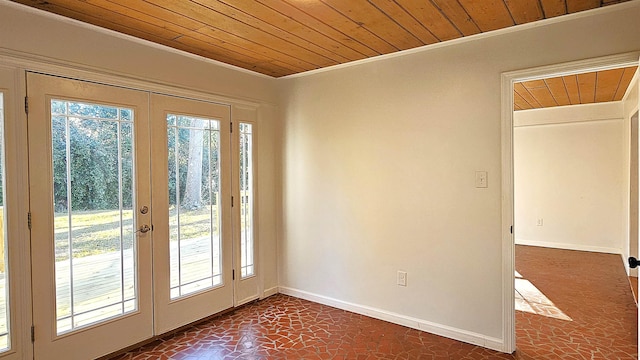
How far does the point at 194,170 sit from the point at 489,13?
8.40ft

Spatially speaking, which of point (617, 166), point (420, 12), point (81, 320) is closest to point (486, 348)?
point (420, 12)

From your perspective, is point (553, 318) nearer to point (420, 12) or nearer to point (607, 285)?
point (607, 285)

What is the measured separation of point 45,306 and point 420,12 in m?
3.04

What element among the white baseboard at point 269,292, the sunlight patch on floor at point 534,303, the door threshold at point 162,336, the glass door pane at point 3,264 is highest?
the glass door pane at point 3,264

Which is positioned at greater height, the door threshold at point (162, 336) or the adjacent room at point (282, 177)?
the adjacent room at point (282, 177)

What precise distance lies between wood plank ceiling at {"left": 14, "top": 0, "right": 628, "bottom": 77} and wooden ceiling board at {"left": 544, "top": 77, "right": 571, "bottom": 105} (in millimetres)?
2029

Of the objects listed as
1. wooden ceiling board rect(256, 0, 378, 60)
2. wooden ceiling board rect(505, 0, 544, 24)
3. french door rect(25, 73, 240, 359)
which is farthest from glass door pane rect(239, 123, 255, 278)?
wooden ceiling board rect(505, 0, 544, 24)

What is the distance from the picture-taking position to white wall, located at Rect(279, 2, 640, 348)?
107 inches

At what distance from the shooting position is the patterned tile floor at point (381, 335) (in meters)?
2.70

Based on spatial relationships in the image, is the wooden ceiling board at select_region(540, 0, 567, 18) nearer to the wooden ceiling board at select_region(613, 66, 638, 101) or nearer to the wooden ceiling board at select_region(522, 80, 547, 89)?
the wooden ceiling board at select_region(613, 66, 638, 101)

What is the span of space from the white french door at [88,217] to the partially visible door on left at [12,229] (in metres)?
0.06

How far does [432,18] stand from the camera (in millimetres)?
2416

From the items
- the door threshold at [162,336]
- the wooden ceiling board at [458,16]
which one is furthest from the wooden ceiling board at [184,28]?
the door threshold at [162,336]

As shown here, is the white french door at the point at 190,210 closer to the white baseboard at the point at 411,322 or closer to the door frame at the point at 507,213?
the white baseboard at the point at 411,322
